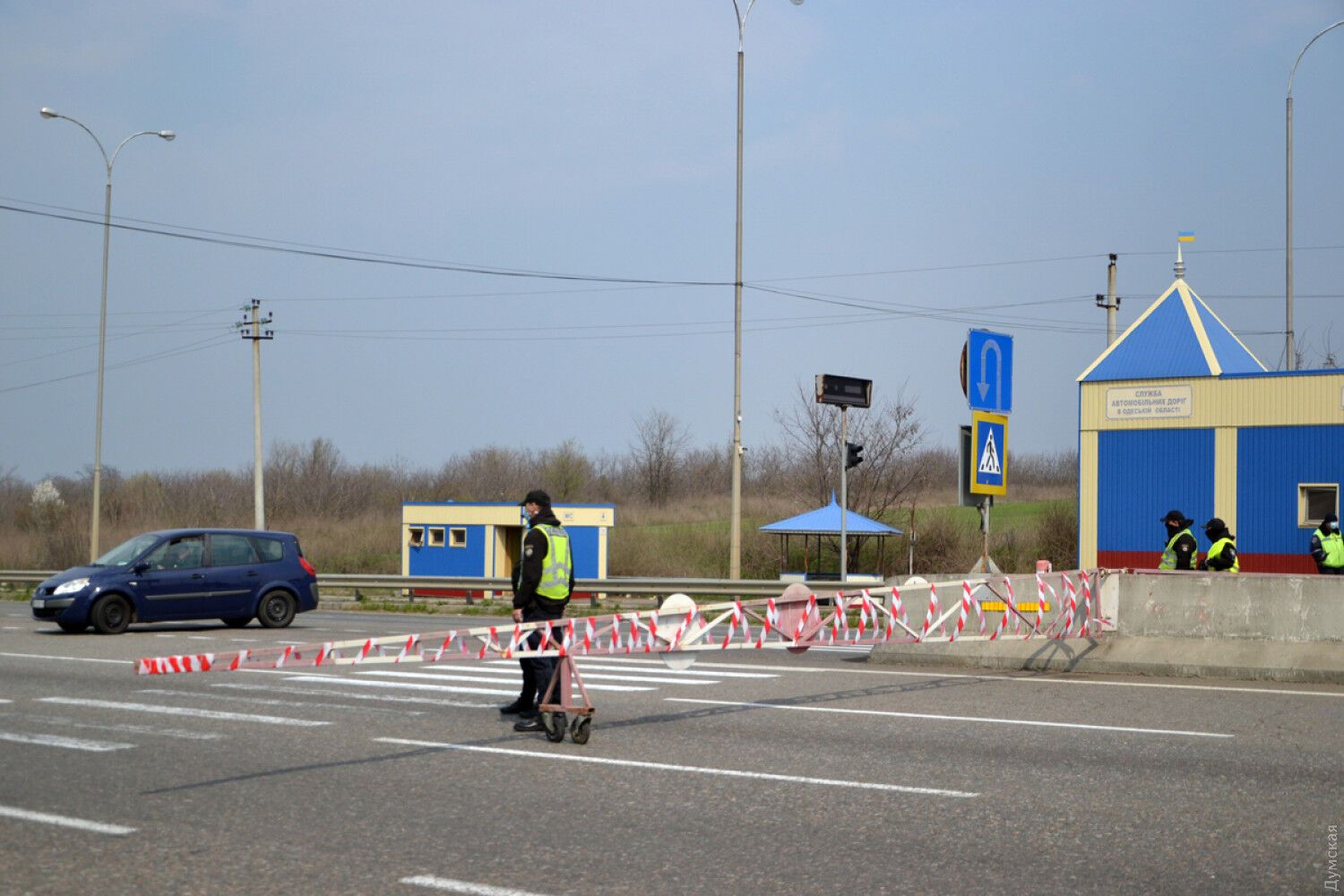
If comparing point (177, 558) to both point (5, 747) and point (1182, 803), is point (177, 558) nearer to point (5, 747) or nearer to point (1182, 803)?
point (5, 747)

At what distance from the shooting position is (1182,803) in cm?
798

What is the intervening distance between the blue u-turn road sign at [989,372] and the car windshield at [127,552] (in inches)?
510

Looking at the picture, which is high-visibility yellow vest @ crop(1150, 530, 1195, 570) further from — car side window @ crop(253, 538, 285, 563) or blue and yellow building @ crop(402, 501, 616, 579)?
blue and yellow building @ crop(402, 501, 616, 579)

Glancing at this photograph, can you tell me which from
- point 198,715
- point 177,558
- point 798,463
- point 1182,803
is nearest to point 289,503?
point 798,463

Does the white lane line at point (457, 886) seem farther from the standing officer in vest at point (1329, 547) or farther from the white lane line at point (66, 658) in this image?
the standing officer in vest at point (1329, 547)

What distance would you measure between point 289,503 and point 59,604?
5836 centimetres

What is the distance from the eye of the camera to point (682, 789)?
335 inches

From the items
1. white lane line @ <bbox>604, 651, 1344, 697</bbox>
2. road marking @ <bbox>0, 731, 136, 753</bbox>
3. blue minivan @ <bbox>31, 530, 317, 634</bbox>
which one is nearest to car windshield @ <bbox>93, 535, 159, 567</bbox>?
blue minivan @ <bbox>31, 530, 317, 634</bbox>

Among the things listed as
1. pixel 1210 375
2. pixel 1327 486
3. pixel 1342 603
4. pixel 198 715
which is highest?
pixel 1210 375

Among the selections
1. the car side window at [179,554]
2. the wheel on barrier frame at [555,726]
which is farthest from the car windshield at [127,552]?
the wheel on barrier frame at [555,726]

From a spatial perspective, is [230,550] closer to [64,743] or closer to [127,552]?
[127,552]

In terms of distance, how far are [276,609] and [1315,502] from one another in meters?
18.8

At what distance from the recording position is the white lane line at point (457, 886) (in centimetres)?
603

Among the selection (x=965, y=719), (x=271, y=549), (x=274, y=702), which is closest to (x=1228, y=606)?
(x=965, y=719)
